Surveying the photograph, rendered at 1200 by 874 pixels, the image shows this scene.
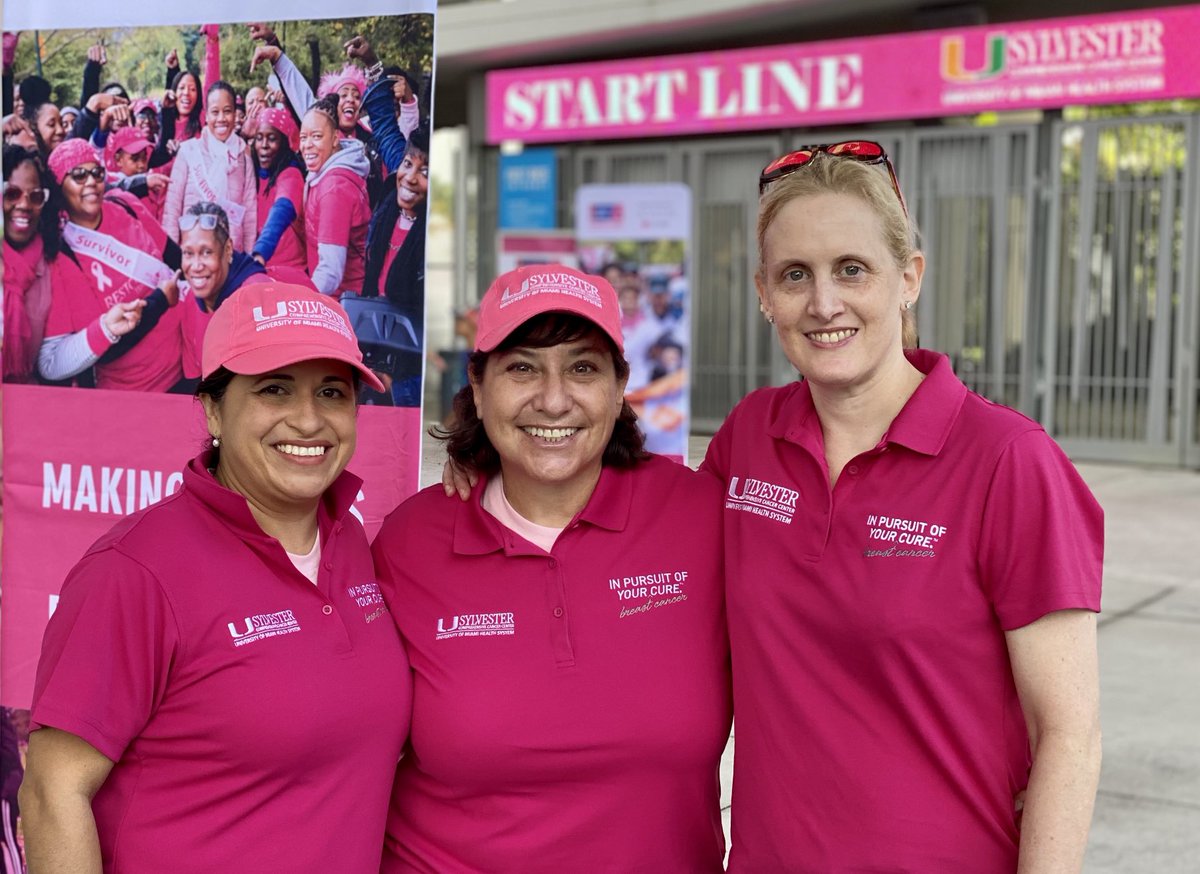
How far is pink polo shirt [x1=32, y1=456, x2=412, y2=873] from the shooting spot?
6.46ft

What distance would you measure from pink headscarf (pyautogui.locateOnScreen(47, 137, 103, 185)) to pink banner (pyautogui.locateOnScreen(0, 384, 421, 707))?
541 mm

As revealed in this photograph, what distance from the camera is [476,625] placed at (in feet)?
7.91

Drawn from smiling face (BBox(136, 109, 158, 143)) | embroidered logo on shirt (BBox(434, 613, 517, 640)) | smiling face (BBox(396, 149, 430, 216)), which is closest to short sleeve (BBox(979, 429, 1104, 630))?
embroidered logo on shirt (BBox(434, 613, 517, 640))

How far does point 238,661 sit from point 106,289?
143 centimetres

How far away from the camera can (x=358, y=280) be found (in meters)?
2.97

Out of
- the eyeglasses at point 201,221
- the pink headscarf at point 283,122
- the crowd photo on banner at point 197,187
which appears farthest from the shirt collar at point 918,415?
the eyeglasses at point 201,221

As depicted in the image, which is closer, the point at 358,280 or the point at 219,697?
the point at 219,697

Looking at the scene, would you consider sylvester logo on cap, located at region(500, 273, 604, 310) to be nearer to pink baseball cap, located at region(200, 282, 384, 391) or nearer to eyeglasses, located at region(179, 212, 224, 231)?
pink baseball cap, located at region(200, 282, 384, 391)

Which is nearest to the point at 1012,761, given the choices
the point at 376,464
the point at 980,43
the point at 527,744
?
the point at 527,744

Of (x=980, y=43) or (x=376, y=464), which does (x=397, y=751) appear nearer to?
(x=376, y=464)

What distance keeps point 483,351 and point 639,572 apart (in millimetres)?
528

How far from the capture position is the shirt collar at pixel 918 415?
2096mm

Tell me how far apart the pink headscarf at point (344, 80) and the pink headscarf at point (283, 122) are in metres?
0.11

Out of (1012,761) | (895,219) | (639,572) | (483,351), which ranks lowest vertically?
(1012,761)
